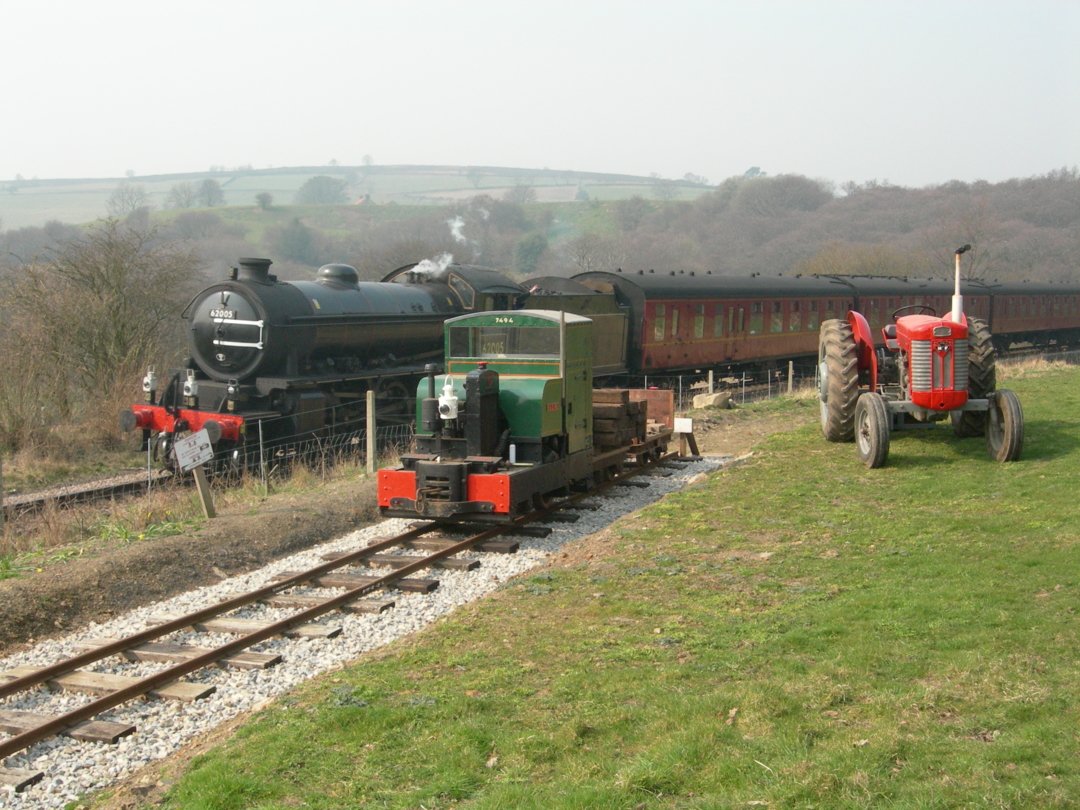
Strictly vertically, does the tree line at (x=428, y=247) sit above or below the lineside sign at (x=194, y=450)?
above

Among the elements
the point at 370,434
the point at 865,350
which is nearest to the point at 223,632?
the point at 370,434

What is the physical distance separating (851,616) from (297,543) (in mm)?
6351

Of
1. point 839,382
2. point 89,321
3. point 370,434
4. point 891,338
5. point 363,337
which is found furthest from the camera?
point 89,321

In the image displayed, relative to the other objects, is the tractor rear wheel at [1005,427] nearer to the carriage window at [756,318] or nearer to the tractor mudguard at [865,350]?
the tractor mudguard at [865,350]

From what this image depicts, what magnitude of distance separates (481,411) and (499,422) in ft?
1.58

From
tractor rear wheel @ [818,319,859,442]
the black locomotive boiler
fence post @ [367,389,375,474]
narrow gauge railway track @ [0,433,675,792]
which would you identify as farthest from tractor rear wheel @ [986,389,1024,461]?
the black locomotive boiler

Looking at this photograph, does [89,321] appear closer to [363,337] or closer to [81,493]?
[363,337]

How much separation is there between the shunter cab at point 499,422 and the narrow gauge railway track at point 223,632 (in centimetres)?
43

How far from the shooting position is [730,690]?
232 inches

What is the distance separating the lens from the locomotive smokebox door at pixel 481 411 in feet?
36.7

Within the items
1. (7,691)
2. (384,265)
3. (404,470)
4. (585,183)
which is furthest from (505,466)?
(585,183)

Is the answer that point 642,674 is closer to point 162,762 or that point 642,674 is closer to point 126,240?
point 162,762

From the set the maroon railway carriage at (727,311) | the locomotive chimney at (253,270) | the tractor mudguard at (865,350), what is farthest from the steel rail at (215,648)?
the maroon railway carriage at (727,311)

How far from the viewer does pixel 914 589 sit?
7.51 meters
